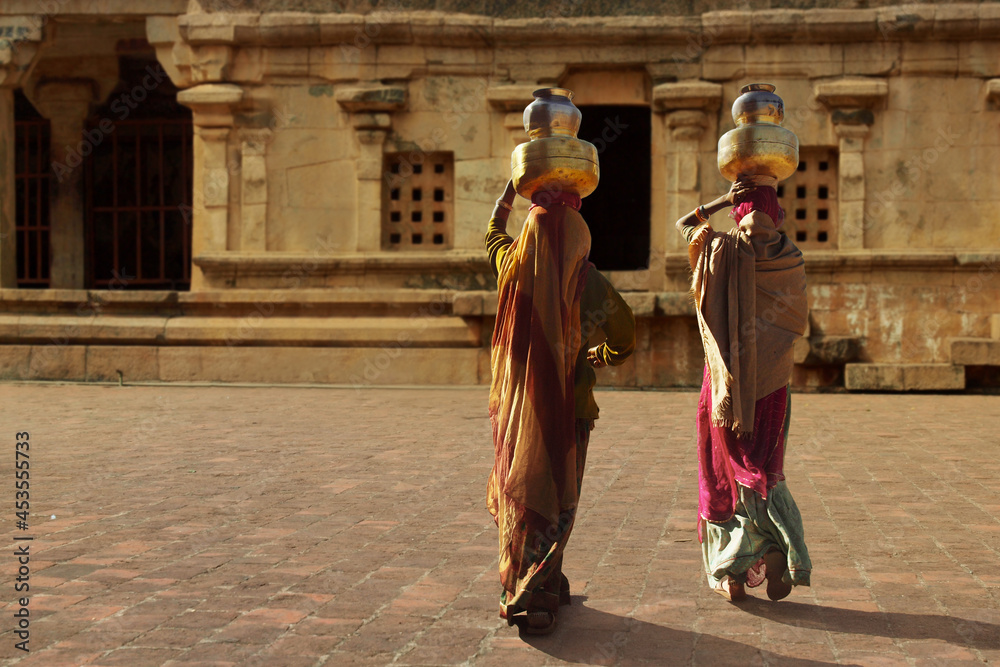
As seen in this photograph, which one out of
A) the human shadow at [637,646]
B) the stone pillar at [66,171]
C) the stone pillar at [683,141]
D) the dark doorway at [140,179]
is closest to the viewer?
the human shadow at [637,646]

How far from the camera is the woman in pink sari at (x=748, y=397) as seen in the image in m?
3.69

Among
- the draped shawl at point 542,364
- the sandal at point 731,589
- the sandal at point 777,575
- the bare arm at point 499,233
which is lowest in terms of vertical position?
the sandal at point 731,589

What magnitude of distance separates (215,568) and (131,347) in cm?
862

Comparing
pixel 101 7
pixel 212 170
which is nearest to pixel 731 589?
pixel 212 170

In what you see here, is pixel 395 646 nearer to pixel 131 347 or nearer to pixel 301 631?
pixel 301 631

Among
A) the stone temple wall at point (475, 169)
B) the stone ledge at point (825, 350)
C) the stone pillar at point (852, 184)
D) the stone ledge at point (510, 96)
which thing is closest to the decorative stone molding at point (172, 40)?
the stone temple wall at point (475, 169)

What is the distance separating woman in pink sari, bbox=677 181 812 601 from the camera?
3.69 meters

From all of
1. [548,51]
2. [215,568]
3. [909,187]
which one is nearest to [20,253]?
[548,51]

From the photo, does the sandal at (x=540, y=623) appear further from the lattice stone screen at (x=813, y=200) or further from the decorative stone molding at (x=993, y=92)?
the decorative stone molding at (x=993, y=92)

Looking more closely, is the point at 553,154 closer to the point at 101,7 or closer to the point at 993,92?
the point at 993,92

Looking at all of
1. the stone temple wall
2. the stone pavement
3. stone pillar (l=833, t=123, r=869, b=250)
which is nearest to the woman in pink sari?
the stone pavement

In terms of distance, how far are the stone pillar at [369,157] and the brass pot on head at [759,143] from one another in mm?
8742

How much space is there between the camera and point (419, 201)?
12539 mm

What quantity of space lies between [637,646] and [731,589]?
651 mm
